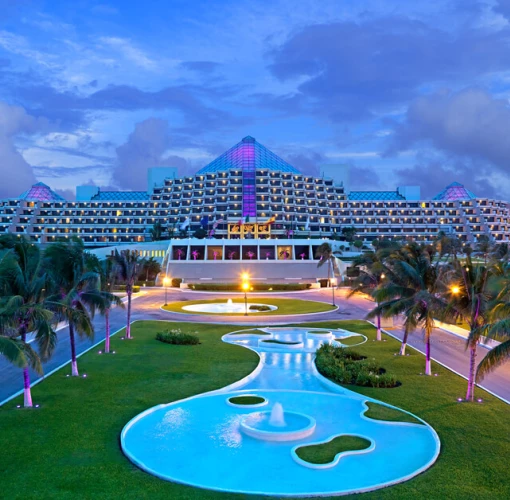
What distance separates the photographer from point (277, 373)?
25.1 m

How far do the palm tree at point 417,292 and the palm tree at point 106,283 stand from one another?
14.0 metres

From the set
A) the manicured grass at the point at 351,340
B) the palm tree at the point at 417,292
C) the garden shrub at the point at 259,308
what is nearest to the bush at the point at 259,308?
the garden shrub at the point at 259,308

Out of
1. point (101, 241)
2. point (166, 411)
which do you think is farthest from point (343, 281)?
point (101, 241)

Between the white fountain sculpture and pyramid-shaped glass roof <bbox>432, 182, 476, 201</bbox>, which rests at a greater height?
pyramid-shaped glass roof <bbox>432, 182, 476, 201</bbox>

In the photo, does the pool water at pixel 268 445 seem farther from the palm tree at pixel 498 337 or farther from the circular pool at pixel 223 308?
the circular pool at pixel 223 308

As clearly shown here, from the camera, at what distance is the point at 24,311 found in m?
17.7

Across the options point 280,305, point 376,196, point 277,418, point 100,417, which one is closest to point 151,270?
point 280,305

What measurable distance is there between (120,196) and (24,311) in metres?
153

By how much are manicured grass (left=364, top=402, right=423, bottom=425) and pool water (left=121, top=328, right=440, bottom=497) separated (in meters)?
0.30

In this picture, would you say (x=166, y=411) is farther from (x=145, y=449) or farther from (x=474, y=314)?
(x=474, y=314)

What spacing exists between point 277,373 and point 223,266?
63.8 metres

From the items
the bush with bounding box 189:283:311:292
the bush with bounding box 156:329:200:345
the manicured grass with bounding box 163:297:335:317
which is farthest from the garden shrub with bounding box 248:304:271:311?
the bush with bounding box 189:283:311:292

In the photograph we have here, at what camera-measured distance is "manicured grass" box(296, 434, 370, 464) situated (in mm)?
14459

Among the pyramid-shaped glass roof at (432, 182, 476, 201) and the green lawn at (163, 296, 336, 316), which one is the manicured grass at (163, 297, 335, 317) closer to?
the green lawn at (163, 296, 336, 316)
